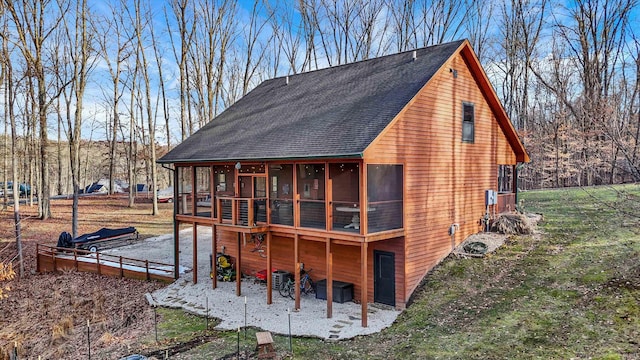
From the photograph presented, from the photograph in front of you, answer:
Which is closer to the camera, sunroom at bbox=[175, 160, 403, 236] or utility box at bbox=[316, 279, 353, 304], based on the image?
sunroom at bbox=[175, 160, 403, 236]

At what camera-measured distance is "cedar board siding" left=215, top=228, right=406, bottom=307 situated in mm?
11977

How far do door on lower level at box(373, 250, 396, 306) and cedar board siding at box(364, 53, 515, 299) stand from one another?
0.45 metres

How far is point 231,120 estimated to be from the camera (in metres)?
17.9

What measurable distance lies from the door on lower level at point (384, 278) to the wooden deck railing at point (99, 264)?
330 inches

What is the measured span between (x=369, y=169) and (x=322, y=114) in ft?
8.93

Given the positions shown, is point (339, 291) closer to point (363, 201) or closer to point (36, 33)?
point (363, 201)

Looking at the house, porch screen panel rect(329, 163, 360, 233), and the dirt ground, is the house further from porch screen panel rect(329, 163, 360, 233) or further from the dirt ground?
the dirt ground

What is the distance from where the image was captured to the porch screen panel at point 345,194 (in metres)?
11.7

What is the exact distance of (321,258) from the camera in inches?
543

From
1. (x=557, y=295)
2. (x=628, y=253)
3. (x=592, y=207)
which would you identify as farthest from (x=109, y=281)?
(x=592, y=207)

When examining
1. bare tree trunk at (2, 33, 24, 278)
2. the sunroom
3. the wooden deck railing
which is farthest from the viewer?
bare tree trunk at (2, 33, 24, 278)

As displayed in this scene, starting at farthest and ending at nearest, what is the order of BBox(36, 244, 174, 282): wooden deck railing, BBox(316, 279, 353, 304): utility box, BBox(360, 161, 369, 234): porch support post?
BBox(36, 244, 174, 282): wooden deck railing < BBox(316, 279, 353, 304): utility box < BBox(360, 161, 369, 234): porch support post

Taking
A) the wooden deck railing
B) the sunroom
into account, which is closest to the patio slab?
the wooden deck railing

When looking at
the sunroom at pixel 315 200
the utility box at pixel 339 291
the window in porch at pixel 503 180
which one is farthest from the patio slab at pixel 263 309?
the window in porch at pixel 503 180
